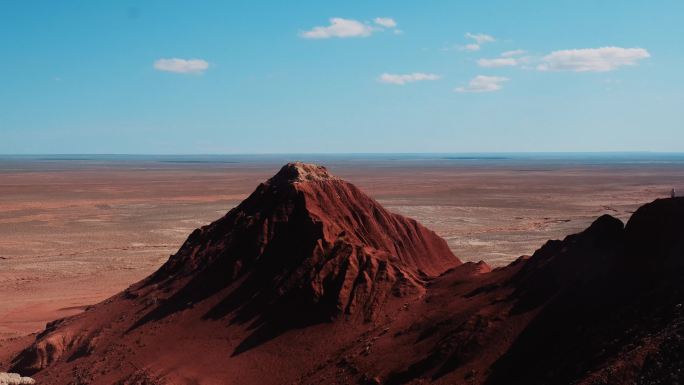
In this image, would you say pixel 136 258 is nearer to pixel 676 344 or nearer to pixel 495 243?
pixel 495 243

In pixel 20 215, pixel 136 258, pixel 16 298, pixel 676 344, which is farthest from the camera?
pixel 20 215

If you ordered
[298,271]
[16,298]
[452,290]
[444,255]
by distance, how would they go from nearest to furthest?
[452,290] < [298,271] < [444,255] < [16,298]

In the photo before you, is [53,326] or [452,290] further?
[53,326]

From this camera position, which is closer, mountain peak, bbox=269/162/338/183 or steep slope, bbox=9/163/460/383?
steep slope, bbox=9/163/460/383

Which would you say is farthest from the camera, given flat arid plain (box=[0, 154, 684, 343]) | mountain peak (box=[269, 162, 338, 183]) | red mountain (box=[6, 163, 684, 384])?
flat arid plain (box=[0, 154, 684, 343])

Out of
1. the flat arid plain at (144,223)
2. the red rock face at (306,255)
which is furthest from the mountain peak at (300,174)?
the flat arid plain at (144,223)

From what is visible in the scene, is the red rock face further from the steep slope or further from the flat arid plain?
the flat arid plain

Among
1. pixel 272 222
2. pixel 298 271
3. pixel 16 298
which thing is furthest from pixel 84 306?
pixel 298 271

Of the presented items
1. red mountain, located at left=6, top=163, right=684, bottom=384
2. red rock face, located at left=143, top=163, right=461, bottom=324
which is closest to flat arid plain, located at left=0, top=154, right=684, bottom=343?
red mountain, located at left=6, top=163, right=684, bottom=384
